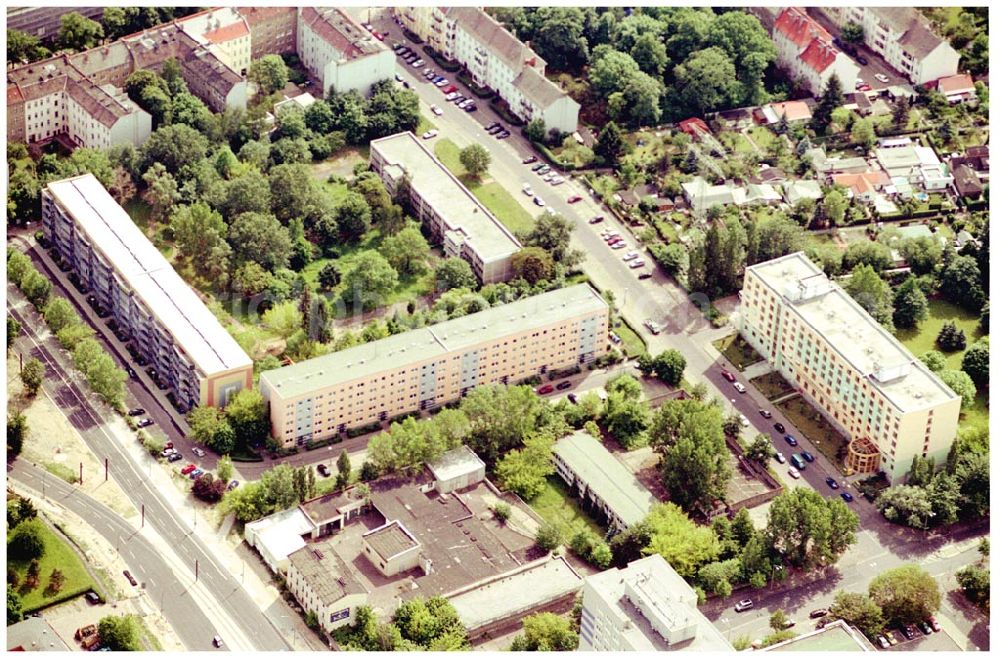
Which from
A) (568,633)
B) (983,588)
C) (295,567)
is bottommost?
(983,588)

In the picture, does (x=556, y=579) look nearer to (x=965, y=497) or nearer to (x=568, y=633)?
(x=568, y=633)

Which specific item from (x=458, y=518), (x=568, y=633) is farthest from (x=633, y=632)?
(x=458, y=518)

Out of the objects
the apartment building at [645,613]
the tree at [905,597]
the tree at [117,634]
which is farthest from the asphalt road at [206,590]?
the tree at [905,597]

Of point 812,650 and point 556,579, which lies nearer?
point 812,650

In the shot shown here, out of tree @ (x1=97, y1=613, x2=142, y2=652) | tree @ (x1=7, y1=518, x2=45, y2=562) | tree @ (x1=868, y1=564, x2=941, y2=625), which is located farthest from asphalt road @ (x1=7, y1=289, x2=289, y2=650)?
tree @ (x1=868, y1=564, x2=941, y2=625)

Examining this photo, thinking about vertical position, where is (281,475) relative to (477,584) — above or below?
above

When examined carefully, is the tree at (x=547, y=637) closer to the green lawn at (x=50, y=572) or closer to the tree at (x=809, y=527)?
the tree at (x=809, y=527)

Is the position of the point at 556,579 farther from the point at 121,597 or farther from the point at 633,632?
the point at 121,597
